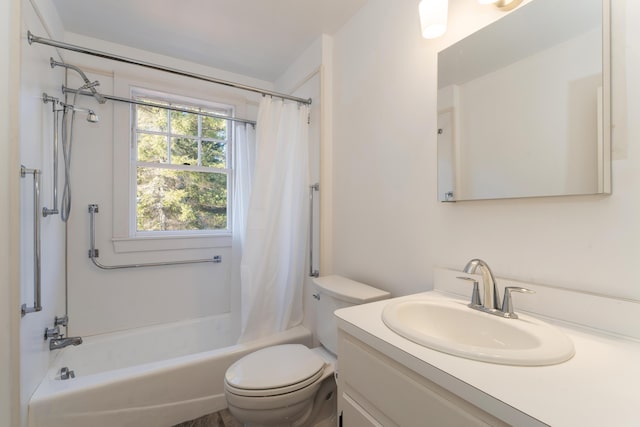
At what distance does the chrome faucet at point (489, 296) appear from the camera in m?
0.84

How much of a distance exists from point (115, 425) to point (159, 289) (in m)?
0.98

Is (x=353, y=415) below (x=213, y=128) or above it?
below

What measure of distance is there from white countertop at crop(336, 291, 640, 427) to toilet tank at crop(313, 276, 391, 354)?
0.57 metres

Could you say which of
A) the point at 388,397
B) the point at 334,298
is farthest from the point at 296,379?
the point at 388,397

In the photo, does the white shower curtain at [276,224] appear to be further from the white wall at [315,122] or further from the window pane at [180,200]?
the window pane at [180,200]

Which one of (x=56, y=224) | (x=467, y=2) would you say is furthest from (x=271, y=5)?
(x=56, y=224)

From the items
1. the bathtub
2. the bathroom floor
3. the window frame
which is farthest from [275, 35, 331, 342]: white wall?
the window frame

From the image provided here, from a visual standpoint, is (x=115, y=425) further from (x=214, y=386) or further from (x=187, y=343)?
(x=187, y=343)

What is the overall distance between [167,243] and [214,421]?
4.29ft

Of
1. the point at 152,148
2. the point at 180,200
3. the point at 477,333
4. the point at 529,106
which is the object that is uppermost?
the point at 152,148

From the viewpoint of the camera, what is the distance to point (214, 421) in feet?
4.94

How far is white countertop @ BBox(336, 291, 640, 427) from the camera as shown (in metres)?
0.45

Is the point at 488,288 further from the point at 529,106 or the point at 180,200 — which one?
the point at 180,200

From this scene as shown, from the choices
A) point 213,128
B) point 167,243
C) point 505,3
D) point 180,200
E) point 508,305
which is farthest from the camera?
point 213,128
